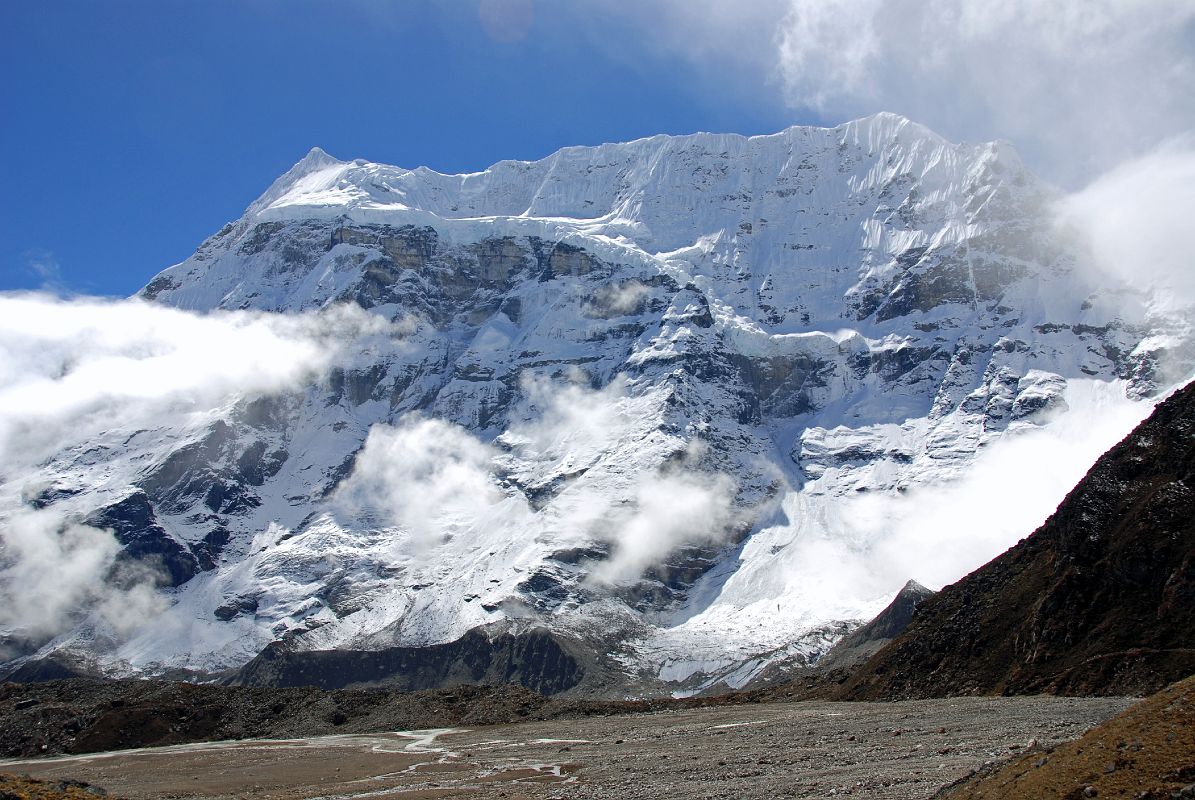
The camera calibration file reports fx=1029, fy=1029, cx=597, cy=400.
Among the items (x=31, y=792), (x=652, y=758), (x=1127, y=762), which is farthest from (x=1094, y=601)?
(x=31, y=792)

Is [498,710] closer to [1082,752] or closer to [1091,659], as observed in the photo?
[1091,659]

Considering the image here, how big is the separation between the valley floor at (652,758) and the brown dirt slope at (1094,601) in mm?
5411

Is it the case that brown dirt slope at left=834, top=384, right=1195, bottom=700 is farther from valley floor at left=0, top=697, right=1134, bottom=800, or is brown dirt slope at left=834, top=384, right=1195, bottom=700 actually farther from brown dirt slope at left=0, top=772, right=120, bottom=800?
brown dirt slope at left=0, top=772, right=120, bottom=800

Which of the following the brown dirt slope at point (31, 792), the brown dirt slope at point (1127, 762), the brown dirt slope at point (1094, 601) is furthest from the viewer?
the brown dirt slope at point (1094, 601)

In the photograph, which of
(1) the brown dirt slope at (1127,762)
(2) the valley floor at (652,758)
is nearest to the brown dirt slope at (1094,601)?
(2) the valley floor at (652,758)

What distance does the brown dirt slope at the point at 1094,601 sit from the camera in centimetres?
7200

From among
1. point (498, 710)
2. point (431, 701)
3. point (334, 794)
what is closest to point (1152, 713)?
point (334, 794)

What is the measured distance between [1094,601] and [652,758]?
129ft

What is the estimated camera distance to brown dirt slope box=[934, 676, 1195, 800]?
23844 mm

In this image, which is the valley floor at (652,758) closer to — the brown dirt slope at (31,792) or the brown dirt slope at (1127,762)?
the brown dirt slope at (1127,762)

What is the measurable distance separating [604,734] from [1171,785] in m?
70.4

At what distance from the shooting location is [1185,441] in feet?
269

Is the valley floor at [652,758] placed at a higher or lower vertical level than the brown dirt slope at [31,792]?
lower

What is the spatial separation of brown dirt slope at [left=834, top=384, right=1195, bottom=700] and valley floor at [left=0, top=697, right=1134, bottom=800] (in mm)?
5411
